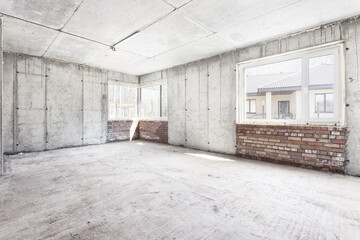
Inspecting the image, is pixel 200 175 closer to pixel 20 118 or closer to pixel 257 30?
pixel 257 30

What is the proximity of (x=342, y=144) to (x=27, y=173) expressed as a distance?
5.71 meters

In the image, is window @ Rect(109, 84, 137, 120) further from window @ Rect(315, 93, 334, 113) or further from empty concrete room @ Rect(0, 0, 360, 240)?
window @ Rect(315, 93, 334, 113)

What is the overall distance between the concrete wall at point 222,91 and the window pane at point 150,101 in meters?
0.76

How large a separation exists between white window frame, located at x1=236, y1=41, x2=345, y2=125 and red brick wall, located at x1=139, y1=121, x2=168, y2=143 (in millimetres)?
2997

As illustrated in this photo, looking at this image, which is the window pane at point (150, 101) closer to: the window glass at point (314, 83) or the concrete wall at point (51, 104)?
the concrete wall at point (51, 104)

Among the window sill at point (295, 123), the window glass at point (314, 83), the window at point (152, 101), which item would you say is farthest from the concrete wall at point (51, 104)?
the window sill at point (295, 123)

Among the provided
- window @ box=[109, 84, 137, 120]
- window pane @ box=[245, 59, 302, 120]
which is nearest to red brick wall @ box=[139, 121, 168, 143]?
window @ box=[109, 84, 137, 120]

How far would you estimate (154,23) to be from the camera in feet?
10.7

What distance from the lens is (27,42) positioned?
4078mm

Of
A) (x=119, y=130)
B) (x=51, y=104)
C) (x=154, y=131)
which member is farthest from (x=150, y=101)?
(x=51, y=104)

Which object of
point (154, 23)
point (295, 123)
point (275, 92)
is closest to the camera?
point (154, 23)

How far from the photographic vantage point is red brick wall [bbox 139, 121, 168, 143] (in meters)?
6.56

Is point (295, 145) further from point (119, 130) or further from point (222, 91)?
point (119, 130)

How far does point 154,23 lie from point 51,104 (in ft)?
14.1
